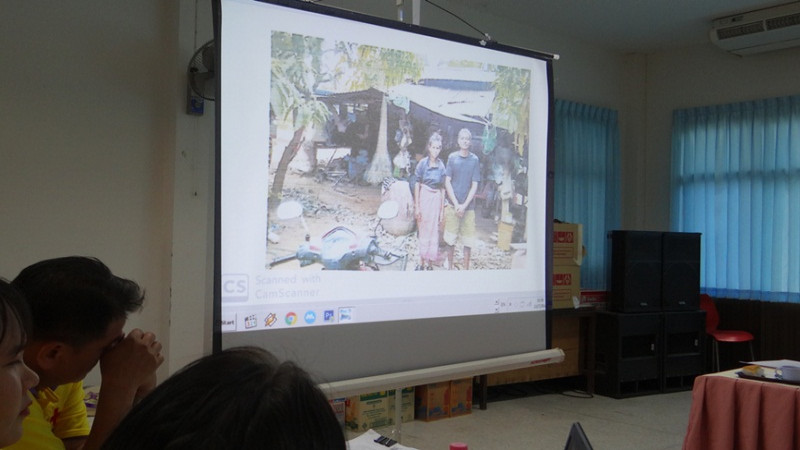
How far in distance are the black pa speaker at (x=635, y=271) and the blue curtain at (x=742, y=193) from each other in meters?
0.91

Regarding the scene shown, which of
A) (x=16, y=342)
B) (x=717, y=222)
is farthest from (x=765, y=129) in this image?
(x=16, y=342)

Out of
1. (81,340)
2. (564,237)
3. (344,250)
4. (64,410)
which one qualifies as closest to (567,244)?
(564,237)

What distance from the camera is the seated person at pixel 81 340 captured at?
47.8 inches

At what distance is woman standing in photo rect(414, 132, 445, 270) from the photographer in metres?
1.98

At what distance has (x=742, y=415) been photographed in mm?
2627

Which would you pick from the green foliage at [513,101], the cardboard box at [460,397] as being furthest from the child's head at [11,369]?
the cardboard box at [460,397]

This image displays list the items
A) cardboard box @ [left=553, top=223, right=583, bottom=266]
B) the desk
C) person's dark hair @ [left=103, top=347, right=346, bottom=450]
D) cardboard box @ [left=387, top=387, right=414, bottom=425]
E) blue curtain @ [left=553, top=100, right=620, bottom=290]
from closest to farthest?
person's dark hair @ [left=103, top=347, right=346, bottom=450], the desk, cardboard box @ [left=387, top=387, right=414, bottom=425], cardboard box @ [left=553, top=223, right=583, bottom=266], blue curtain @ [left=553, top=100, right=620, bottom=290]

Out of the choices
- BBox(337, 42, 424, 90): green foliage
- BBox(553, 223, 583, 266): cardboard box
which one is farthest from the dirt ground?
BBox(553, 223, 583, 266): cardboard box

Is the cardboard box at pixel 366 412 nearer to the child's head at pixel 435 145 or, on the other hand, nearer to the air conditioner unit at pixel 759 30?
the child's head at pixel 435 145

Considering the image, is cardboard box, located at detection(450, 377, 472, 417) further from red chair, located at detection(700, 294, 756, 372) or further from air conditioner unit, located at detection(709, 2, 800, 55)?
air conditioner unit, located at detection(709, 2, 800, 55)

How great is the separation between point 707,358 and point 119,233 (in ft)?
16.2

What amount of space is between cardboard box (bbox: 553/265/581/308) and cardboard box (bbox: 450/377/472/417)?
1025 millimetres

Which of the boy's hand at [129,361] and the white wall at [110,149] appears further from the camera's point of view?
the white wall at [110,149]

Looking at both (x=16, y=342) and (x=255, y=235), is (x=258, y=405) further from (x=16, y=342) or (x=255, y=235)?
(x=255, y=235)
